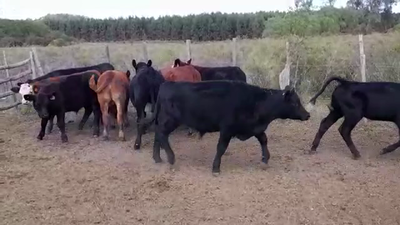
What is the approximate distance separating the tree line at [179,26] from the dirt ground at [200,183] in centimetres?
1978

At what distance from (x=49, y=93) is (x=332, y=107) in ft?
15.2

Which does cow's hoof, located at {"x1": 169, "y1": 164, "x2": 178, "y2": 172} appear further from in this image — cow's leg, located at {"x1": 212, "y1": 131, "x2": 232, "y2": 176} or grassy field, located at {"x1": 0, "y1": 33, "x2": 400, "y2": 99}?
grassy field, located at {"x1": 0, "y1": 33, "x2": 400, "y2": 99}

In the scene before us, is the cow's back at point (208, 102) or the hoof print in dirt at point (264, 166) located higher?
the cow's back at point (208, 102)

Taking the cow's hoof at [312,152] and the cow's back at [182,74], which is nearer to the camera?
the cow's hoof at [312,152]

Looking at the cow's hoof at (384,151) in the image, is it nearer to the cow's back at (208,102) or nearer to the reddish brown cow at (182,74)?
the cow's back at (208,102)

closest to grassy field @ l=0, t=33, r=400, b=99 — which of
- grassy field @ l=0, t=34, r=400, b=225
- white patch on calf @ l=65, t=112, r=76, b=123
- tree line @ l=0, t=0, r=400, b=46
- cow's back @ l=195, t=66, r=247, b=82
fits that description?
grassy field @ l=0, t=34, r=400, b=225

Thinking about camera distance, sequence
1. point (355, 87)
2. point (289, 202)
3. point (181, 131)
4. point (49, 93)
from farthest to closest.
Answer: point (181, 131)
point (49, 93)
point (355, 87)
point (289, 202)

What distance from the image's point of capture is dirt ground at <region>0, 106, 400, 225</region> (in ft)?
16.5

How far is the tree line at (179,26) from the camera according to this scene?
28266mm

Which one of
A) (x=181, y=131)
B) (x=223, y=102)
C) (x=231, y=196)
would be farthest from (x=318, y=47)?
(x=231, y=196)

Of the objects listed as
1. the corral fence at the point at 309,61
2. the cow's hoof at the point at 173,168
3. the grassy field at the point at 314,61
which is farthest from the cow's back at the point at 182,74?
the grassy field at the point at 314,61

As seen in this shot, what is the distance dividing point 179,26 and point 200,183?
1175 inches

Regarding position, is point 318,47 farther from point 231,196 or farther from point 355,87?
point 231,196

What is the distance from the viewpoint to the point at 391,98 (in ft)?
22.1
